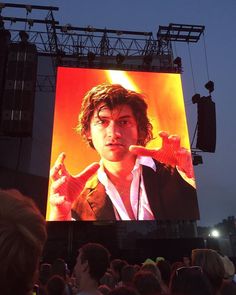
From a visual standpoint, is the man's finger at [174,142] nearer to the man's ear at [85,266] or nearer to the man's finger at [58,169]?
the man's finger at [58,169]

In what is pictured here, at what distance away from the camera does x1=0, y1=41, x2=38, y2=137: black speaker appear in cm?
948

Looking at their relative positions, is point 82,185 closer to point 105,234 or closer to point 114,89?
point 105,234

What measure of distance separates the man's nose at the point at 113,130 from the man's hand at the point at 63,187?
3.21 feet

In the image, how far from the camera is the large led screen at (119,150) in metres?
8.26

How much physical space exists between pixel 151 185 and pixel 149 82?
3663mm

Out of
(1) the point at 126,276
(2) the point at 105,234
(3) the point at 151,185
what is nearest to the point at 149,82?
(3) the point at 151,185

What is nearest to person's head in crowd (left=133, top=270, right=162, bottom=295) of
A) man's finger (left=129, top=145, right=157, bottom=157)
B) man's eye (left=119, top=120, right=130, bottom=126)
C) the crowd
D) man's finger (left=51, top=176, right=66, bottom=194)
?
the crowd

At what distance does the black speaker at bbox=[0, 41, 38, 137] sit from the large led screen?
3.02 ft

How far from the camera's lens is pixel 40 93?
12.8 meters

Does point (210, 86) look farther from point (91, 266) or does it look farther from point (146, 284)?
point (91, 266)

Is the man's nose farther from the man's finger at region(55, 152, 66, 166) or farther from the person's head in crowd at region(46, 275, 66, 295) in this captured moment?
the person's head in crowd at region(46, 275, 66, 295)

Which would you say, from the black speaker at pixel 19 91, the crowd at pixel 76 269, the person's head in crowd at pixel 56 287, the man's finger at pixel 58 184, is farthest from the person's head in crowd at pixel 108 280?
the black speaker at pixel 19 91

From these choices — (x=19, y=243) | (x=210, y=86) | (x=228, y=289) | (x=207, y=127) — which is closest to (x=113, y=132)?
(x=207, y=127)

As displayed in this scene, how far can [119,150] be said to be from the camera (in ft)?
29.6
